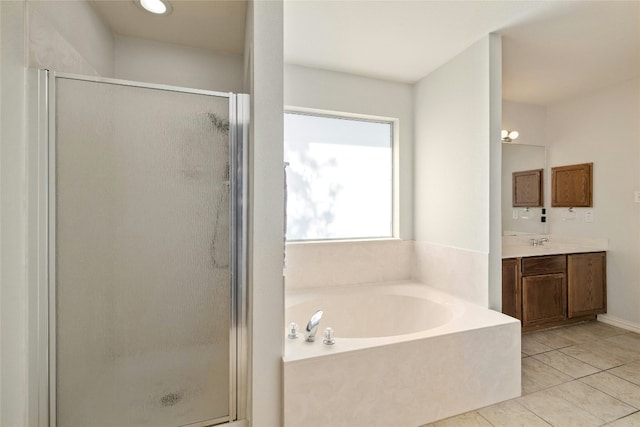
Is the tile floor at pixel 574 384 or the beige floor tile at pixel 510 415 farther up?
the tile floor at pixel 574 384

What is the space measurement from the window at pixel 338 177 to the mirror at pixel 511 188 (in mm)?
1289

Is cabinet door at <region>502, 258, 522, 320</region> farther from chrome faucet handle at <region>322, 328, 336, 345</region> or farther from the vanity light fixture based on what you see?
chrome faucet handle at <region>322, 328, 336, 345</region>

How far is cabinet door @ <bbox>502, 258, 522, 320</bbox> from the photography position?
101 inches

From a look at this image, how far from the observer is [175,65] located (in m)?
2.28

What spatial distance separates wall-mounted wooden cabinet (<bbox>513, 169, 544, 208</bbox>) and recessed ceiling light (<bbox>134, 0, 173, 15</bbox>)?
3533 mm

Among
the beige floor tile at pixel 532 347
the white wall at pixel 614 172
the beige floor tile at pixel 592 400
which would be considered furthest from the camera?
the white wall at pixel 614 172

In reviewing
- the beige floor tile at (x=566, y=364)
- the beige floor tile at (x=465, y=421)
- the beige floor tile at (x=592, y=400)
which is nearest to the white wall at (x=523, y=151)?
the beige floor tile at (x=566, y=364)

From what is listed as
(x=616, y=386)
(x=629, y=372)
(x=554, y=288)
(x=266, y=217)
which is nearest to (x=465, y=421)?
(x=616, y=386)

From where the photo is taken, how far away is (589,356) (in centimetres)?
238

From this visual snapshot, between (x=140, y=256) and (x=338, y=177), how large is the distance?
177 centimetres

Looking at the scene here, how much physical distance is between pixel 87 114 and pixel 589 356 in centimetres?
378

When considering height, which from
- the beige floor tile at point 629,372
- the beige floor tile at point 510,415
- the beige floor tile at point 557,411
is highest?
Answer: the beige floor tile at point 629,372

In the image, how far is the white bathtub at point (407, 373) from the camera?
1458 millimetres

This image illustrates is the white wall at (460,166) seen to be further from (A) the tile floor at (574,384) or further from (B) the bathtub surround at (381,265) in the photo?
(A) the tile floor at (574,384)
